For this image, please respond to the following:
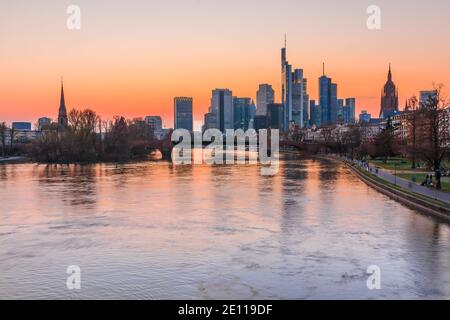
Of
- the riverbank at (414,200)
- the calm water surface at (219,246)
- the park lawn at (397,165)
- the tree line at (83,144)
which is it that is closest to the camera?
the calm water surface at (219,246)

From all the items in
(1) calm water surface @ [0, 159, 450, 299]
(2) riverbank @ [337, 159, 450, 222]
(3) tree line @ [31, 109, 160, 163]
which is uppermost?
(3) tree line @ [31, 109, 160, 163]

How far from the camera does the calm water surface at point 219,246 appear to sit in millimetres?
12984

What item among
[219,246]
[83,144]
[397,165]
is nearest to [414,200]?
[219,246]

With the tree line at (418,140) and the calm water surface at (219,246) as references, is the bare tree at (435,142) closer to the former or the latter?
the tree line at (418,140)

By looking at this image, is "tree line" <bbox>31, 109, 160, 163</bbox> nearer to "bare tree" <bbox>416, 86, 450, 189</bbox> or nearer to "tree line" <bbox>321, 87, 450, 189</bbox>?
"tree line" <bbox>321, 87, 450, 189</bbox>

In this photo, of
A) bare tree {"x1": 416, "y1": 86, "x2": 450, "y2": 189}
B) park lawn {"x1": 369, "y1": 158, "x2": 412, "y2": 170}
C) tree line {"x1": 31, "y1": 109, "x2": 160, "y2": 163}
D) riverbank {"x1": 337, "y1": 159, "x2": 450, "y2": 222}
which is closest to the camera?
riverbank {"x1": 337, "y1": 159, "x2": 450, "y2": 222}

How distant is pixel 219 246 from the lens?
17.5m

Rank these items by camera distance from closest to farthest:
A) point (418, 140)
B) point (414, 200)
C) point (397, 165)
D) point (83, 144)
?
1. point (414, 200)
2. point (418, 140)
3. point (397, 165)
4. point (83, 144)

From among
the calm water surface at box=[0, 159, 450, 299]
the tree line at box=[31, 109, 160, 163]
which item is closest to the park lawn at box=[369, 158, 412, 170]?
the calm water surface at box=[0, 159, 450, 299]

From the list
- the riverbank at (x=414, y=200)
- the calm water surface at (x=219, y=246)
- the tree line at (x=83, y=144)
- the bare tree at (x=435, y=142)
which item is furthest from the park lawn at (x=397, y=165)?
the tree line at (x=83, y=144)

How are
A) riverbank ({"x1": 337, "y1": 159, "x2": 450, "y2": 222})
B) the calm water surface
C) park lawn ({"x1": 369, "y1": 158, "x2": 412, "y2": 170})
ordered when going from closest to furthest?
the calm water surface → riverbank ({"x1": 337, "y1": 159, "x2": 450, "y2": 222}) → park lawn ({"x1": 369, "y1": 158, "x2": 412, "y2": 170})

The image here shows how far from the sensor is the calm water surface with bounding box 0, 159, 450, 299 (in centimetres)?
1298

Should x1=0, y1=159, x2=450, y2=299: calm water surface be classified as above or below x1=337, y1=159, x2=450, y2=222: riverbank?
below

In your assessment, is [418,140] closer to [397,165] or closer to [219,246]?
[397,165]
